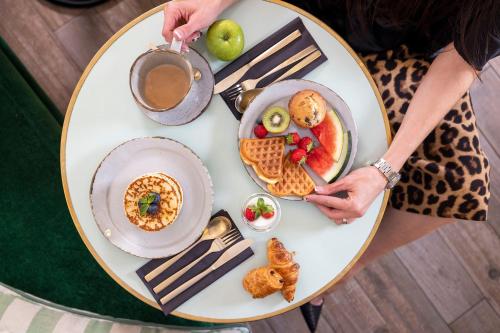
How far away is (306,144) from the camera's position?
4.31 feet

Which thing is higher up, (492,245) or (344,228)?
(344,228)

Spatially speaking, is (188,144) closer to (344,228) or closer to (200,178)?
(200,178)

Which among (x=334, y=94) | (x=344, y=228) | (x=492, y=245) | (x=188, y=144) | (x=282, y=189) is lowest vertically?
(x=492, y=245)

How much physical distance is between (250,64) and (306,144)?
29cm

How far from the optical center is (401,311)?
223cm

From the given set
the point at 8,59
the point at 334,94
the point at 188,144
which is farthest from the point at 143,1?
the point at 334,94

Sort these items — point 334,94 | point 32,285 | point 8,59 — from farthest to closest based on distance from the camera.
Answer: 1. point 8,59
2. point 32,285
3. point 334,94

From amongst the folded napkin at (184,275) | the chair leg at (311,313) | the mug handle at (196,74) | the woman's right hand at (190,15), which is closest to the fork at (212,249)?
the folded napkin at (184,275)

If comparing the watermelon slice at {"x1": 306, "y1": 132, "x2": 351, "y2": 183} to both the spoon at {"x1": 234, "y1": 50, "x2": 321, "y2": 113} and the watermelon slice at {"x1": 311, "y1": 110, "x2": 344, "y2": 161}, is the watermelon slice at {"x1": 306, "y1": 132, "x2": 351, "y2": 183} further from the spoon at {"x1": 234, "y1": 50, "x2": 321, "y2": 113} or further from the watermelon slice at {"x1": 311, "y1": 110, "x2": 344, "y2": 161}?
the spoon at {"x1": 234, "y1": 50, "x2": 321, "y2": 113}

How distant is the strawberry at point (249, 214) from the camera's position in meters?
1.32

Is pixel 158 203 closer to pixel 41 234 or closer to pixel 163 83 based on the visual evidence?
pixel 163 83

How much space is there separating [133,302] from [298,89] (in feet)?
3.33

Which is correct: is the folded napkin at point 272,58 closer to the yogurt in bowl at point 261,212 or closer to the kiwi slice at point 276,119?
the kiwi slice at point 276,119

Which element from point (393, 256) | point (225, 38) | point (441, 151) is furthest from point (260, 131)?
point (393, 256)
